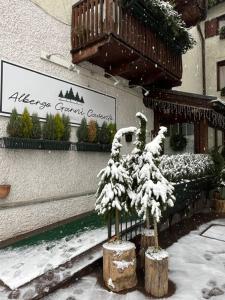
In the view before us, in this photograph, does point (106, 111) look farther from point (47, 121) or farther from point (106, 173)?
point (106, 173)

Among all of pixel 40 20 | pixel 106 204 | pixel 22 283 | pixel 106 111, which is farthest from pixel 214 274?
pixel 40 20

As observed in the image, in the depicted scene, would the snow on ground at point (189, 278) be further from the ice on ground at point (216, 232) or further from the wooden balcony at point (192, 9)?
the wooden balcony at point (192, 9)

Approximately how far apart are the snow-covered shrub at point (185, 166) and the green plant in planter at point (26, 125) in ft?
8.33

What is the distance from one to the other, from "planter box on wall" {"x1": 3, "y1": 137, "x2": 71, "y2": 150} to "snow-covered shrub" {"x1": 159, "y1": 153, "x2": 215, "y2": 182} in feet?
6.95

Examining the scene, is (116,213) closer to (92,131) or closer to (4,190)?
(4,190)

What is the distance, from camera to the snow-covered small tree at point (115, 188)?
12.7ft

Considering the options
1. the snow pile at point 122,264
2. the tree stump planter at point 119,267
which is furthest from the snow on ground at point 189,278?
the snow pile at point 122,264

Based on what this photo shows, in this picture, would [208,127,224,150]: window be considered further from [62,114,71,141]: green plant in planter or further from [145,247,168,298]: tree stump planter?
[145,247,168,298]: tree stump planter

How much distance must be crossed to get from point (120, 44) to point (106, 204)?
4073 mm

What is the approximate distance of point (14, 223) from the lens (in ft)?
17.5

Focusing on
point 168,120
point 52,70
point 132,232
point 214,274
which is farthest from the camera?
point 168,120

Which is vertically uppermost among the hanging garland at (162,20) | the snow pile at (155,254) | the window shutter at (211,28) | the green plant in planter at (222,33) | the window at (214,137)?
the window shutter at (211,28)

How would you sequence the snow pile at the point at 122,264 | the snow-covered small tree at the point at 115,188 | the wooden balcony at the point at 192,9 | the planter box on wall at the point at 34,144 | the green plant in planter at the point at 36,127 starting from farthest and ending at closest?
1. the wooden balcony at the point at 192,9
2. the green plant in planter at the point at 36,127
3. the planter box on wall at the point at 34,144
4. the snow-covered small tree at the point at 115,188
5. the snow pile at the point at 122,264

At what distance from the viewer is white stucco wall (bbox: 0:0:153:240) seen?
539 cm
